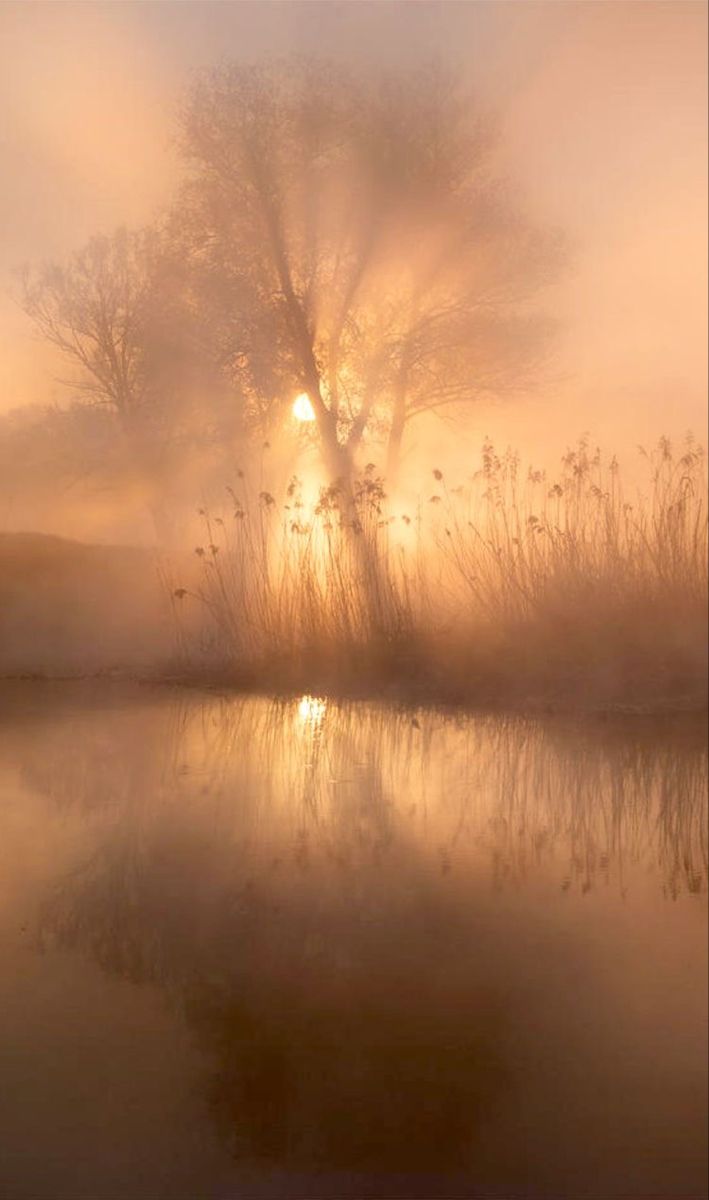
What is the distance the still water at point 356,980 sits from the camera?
1.90 meters

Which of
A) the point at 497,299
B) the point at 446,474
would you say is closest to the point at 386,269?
the point at 497,299

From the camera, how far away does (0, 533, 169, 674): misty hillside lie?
786cm

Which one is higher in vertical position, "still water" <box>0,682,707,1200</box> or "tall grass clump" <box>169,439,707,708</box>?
"tall grass clump" <box>169,439,707,708</box>

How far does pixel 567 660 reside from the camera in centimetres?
575

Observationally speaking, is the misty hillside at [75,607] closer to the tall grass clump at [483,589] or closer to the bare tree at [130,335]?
the tall grass clump at [483,589]

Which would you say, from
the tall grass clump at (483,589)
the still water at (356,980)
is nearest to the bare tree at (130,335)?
the tall grass clump at (483,589)

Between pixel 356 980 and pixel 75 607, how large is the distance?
7244 millimetres

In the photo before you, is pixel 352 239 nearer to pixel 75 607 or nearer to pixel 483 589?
pixel 75 607

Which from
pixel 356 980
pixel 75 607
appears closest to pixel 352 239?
pixel 75 607

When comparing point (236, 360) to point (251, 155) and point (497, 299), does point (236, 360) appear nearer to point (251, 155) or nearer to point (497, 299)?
point (251, 155)

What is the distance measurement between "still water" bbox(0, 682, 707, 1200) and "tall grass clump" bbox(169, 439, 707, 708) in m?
1.34

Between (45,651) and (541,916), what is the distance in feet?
19.8

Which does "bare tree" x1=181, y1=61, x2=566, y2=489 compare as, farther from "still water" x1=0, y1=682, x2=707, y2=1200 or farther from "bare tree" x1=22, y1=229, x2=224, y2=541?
"still water" x1=0, y1=682, x2=707, y2=1200

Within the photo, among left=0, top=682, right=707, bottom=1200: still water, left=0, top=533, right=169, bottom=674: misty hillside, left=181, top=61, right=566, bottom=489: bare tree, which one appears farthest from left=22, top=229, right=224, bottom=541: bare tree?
left=0, top=682, right=707, bottom=1200: still water
